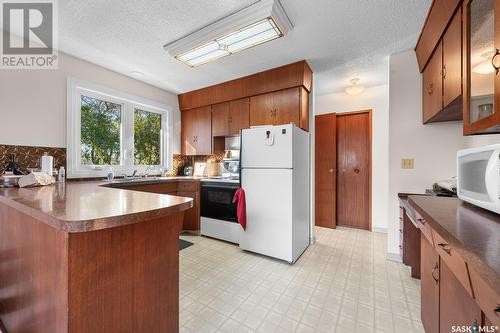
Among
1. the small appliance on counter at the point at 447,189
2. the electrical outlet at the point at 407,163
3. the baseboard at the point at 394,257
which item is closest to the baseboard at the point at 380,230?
the baseboard at the point at 394,257

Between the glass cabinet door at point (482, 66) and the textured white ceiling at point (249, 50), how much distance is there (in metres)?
0.75

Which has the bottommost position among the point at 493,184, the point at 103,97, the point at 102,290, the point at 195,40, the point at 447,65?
the point at 102,290

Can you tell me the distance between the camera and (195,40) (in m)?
2.12

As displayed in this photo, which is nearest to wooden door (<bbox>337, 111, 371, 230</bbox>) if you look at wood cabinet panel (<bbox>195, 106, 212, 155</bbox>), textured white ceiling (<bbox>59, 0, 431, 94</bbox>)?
textured white ceiling (<bbox>59, 0, 431, 94</bbox>)

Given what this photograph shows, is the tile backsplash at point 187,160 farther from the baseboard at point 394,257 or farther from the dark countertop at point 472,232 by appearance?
the dark countertop at point 472,232

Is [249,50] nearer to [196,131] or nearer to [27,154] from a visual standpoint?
[196,131]

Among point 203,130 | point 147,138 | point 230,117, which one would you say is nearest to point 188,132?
point 203,130

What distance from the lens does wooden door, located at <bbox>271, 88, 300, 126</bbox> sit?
108 inches

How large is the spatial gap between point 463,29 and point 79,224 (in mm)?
2193

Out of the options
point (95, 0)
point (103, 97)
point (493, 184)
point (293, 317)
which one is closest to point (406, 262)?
point (293, 317)

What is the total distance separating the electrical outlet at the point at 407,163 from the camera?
7.86 feet

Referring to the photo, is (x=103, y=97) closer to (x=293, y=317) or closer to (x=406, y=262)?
(x=293, y=317)

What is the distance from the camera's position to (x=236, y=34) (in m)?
2.00
